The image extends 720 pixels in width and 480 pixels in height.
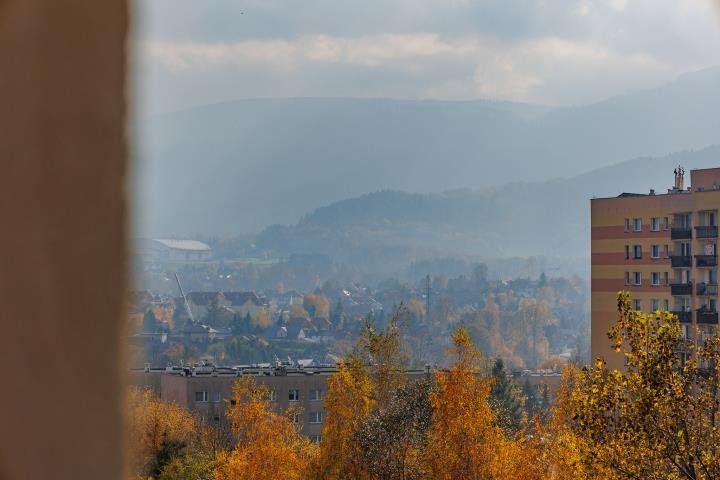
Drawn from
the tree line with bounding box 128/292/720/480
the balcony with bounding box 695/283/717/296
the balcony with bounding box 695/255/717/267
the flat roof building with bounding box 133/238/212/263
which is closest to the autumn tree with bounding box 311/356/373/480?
the tree line with bounding box 128/292/720/480

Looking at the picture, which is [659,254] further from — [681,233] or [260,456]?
[260,456]

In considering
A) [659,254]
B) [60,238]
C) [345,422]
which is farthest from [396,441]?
[659,254]

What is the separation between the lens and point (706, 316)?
125 feet

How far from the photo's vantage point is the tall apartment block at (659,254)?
38.3m

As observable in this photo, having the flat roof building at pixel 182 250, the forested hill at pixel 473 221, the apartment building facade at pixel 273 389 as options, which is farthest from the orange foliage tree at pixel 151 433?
the forested hill at pixel 473 221

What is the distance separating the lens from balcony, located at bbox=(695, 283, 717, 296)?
3838 cm

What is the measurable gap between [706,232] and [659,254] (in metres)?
3.05

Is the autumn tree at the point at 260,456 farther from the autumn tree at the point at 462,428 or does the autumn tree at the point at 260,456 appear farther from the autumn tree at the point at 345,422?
the autumn tree at the point at 462,428

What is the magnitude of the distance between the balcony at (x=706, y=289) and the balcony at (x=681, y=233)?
5.87 ft

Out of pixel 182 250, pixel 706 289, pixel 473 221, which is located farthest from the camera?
pixel 473 221

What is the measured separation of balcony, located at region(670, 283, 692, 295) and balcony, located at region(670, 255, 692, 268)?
2.27 feet

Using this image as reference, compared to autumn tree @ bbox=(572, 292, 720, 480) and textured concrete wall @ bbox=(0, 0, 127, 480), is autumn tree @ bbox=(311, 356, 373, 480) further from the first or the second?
textured concrete wall @ bbox=(0, 0, 127, 480)

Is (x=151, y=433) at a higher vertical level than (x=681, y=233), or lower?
lower

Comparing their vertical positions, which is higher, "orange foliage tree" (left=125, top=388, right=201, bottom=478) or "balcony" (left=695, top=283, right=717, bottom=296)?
"balcony" (left=695, top=283, right=717, bottom=296)
